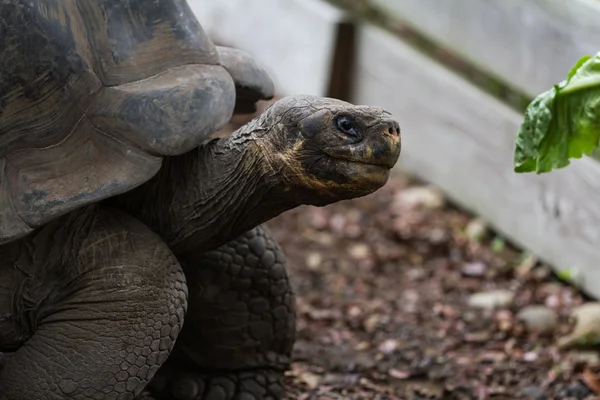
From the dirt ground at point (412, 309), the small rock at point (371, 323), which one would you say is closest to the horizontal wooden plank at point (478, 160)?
the dirt ground at point (412, 309)

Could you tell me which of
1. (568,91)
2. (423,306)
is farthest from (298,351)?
(568,91)

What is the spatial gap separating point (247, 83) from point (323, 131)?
486 millimetres

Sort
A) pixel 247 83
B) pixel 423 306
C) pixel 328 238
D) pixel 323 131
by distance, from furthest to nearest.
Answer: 1. pixel 328 238
2. pixel 423 306
3. pixel 247 83
4. pixel 323 131

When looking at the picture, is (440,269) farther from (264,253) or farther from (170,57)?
(170,57)

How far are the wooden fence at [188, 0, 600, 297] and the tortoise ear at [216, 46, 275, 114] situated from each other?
5.38 feet

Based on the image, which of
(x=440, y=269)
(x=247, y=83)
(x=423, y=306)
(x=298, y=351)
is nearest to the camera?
(x=247, y=83)

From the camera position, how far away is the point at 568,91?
2.96 metres

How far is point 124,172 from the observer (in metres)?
2.53

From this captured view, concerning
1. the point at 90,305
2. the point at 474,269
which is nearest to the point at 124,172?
the point at 90,305

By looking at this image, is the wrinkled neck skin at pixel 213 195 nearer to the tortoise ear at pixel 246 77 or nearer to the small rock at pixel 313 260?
the tortoise ear at pixel 246 77

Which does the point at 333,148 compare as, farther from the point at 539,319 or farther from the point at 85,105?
the point at 539,319

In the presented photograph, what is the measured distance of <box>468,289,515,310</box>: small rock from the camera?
4.34 metres

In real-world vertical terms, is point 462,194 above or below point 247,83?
below

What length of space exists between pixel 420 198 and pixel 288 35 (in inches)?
59.3
